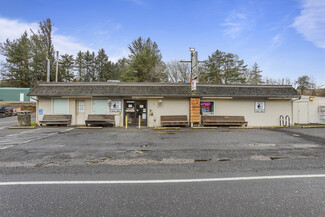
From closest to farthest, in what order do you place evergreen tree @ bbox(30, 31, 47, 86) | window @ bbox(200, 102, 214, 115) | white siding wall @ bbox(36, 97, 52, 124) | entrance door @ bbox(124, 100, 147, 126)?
white siding wall @ bbox(36, 97, 52, 124), entrance door @ bbox(124, 100, 147, 126), window @ bbox(200, 102, 214, 115), evergreen tree @ bbox(30, 31, 47, 86)

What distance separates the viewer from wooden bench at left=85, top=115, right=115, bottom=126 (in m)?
14.2

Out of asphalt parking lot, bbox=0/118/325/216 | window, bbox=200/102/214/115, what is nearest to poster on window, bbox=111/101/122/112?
window, bbox=200/102/214/115

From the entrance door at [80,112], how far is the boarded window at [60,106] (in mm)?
926

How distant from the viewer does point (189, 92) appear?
1495cm

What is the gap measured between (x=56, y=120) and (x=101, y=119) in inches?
152

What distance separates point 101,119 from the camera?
14.7 metres

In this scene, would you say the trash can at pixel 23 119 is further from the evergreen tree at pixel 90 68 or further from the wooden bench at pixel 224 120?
the evergreen tree at pixel 90 68

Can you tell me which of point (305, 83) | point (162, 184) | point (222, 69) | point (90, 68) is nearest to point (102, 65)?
point (90, 68)

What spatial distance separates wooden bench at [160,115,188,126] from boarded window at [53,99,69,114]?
8.78 metres

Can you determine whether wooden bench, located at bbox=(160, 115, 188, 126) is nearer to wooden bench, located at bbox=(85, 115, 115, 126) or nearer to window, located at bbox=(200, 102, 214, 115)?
window, located at bbox=(200, 102, 214, 115)

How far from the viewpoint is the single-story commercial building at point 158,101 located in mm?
14859

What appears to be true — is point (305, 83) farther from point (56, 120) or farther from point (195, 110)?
point (56, 120)

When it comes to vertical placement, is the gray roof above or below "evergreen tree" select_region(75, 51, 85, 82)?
below

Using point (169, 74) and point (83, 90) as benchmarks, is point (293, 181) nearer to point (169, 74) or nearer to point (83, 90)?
point (83, 90)
